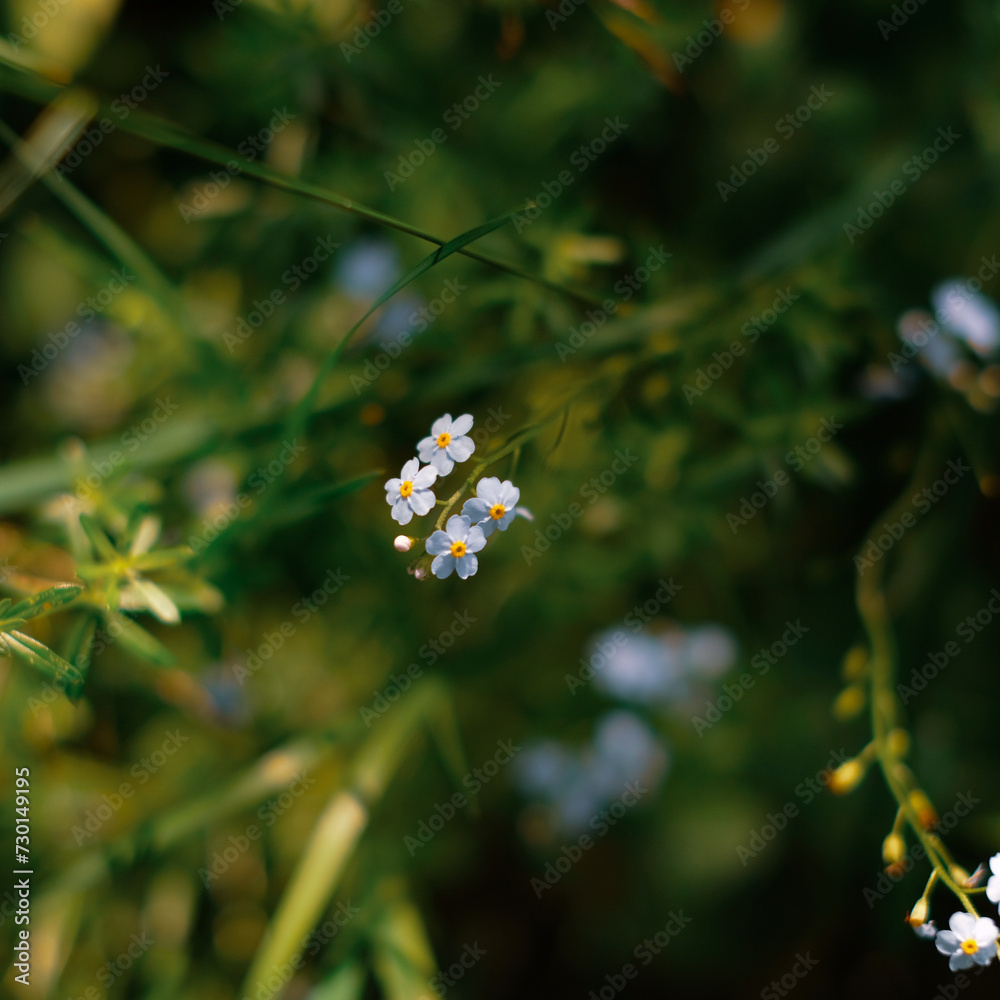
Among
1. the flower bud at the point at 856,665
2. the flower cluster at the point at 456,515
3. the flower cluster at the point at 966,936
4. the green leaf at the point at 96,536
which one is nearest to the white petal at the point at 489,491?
the flower cluster at the point at 456,515

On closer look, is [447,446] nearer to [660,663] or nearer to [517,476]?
[517,476]

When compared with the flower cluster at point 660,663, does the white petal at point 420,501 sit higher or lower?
higher

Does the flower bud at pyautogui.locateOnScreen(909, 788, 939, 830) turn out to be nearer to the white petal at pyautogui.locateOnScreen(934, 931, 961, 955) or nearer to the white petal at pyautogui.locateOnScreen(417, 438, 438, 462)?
the white petal at pyautogui.locateOnScreen(934, 931, 961, 955)

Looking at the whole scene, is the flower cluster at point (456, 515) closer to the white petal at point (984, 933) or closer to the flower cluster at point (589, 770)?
the white petal at point (984, 933)

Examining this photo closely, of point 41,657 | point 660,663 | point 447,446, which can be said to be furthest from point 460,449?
point 660,663

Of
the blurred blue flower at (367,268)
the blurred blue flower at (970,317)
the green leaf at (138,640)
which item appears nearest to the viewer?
the green leaf at (138,640)

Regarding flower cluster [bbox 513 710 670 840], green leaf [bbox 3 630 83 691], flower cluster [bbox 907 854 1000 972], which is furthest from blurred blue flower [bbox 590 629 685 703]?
green leaf [bbox 3 630 83 691]
